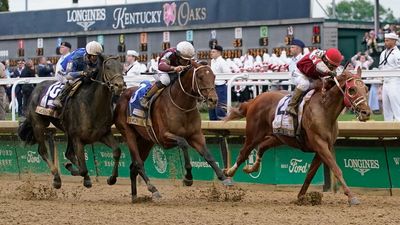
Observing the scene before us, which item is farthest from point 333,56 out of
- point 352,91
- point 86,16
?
point 86,16

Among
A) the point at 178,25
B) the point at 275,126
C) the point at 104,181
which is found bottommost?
the point at 104,181

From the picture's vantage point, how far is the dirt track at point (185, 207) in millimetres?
10406

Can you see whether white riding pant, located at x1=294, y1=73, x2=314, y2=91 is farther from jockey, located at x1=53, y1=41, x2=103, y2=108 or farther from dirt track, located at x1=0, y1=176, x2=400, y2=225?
jockey, located at x1=53, y1=41, x2=103, y2=108

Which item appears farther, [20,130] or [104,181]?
[104,181]

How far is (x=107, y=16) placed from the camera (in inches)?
1200

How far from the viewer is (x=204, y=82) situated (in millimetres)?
12234

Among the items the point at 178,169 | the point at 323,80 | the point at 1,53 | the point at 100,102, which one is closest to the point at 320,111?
the point at 323,80

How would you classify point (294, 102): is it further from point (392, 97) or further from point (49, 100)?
point (49, 100)

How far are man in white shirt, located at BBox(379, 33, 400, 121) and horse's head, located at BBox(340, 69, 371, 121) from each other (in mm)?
2274

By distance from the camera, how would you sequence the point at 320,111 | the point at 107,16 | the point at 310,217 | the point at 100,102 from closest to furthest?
the point at 310,217
the point at 320,111
the point at 100,102
the point at 107,16

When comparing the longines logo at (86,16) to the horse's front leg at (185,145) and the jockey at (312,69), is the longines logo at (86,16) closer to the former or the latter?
the horse's front leg at (185,145)

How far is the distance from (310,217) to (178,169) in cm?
521

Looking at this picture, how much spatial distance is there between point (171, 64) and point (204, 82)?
0.76 metres

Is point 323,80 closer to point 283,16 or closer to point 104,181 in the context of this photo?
point 104,181
